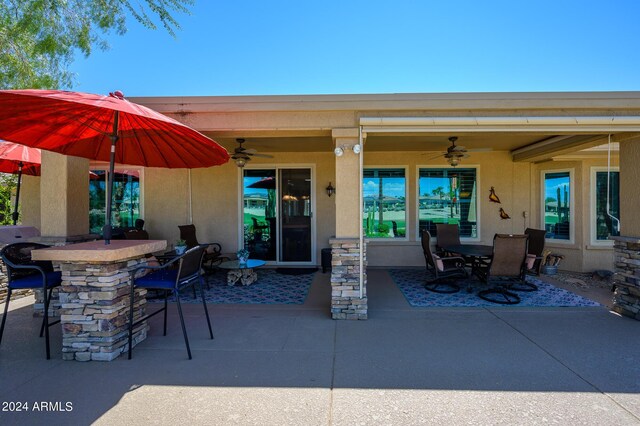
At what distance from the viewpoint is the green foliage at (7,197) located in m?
8.06

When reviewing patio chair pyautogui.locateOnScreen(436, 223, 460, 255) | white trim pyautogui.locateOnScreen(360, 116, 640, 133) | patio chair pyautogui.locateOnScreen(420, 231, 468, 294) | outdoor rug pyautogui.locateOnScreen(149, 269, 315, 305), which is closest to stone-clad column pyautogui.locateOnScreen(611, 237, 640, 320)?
white trim pyautogui.locateOnScreen(360, 116, 640, 133)

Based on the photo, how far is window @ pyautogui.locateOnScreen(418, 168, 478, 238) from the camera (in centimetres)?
768

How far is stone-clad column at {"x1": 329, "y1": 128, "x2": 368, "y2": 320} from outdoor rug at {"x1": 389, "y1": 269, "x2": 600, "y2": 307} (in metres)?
1.15

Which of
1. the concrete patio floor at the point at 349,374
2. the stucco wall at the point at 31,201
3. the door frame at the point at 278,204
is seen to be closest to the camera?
the concrete patio floor at the point at 349,374

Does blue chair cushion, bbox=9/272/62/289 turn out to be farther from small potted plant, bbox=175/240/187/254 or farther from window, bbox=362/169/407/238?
window, bbox=362/169/407/238

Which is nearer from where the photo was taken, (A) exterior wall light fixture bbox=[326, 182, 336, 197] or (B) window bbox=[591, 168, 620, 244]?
(B) window bbox=[591, 168, 620, 244]

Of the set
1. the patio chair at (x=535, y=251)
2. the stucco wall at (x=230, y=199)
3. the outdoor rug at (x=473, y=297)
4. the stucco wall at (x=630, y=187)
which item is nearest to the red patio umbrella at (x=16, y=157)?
the stucco wall at (x=230, y=199)

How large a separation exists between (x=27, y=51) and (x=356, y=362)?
275 inches

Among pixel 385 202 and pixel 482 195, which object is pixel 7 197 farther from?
pixel 482 195

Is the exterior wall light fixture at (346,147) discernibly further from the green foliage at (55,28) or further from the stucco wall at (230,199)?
the stucco wall at (230,199)

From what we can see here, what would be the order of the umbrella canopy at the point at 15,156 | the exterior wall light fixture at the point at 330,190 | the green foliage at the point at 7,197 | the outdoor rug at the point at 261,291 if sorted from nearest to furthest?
the umbrella canopy at the point at 15,156 < the outdoor rug at the point at 261,291 < the exterior wall light fixture at the point at 330,190 < the green foliage at the point at 7,197

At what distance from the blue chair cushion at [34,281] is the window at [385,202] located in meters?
5.78

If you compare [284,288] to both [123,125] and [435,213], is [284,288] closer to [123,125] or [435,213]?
[123,125]

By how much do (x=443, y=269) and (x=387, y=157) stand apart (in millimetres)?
3246
